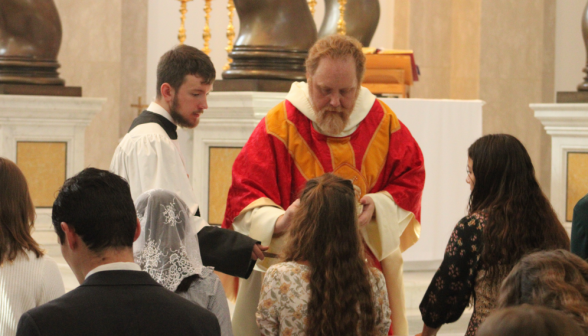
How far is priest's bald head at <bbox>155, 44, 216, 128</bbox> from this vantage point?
324 centimetres

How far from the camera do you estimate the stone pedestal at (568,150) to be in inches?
251

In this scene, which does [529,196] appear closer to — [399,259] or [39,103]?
[399,259]

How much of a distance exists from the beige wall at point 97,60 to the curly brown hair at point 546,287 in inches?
360

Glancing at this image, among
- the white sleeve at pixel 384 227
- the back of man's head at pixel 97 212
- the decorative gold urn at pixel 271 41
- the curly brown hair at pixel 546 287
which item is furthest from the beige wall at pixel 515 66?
the back of man's head at pixel 97 212

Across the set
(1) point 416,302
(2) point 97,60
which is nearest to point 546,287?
(1) point 416,302

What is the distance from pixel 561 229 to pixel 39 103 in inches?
184

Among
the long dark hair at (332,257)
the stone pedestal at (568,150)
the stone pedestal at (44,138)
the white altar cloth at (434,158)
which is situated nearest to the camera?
the long dark hair at (332,257)

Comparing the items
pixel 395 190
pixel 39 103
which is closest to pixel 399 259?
pixel 395 190

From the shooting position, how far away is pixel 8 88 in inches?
257

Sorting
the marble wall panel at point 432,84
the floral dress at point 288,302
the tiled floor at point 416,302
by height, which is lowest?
the tiled floor at point 416,302

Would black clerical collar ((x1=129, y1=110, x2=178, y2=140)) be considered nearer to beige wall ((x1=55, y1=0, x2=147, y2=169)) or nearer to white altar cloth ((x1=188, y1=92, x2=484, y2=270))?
white altar cloth ((x1=188, y1=92, x2=484, y2=270))

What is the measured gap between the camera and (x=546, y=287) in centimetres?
192

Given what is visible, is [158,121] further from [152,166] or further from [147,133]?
[152,166]

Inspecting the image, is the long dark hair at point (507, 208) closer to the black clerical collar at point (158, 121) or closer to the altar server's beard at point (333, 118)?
the altar server's beard at point (333, 118)
